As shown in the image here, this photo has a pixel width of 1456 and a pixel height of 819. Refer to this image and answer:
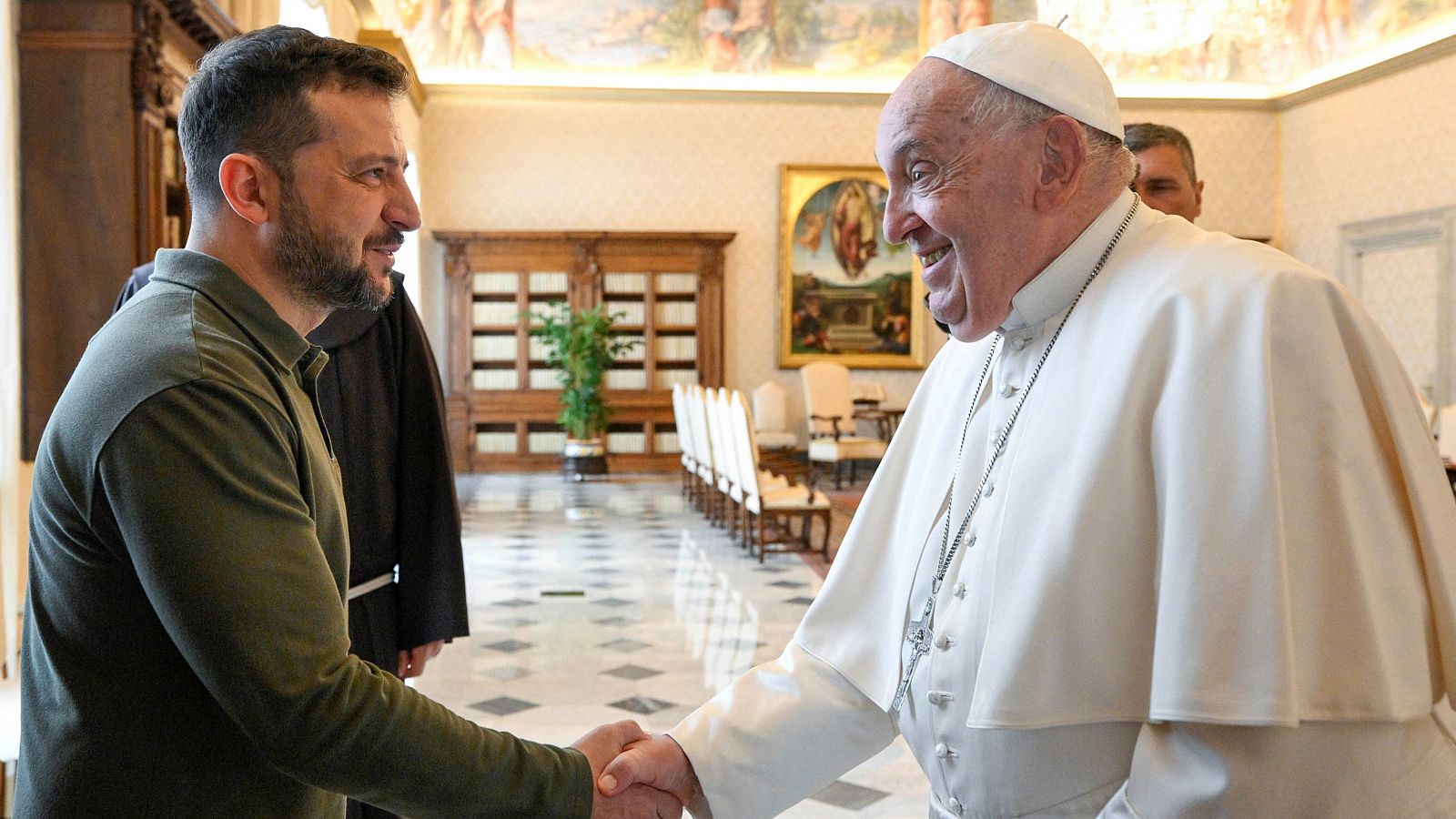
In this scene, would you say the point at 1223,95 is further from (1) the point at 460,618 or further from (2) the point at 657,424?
(1) the point at 460,618

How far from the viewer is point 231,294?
1433mm

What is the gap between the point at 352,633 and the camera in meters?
2.59

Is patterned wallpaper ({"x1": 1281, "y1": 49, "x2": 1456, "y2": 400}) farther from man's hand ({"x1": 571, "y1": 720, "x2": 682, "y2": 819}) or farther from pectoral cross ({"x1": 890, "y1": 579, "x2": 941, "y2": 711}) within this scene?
man's hand ({"x1": 571, "y1": 720, "x2": 682, "y2": 819})

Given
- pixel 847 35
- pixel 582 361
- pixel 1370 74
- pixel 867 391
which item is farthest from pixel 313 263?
pixel 1370 74

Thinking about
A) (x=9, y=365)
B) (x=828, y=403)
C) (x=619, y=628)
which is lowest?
(x=619, y=628)

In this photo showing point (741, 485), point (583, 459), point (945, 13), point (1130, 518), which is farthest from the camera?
point (945, 13)

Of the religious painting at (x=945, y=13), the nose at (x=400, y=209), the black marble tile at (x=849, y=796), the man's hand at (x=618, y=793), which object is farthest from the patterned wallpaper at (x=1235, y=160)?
the nose at (x=400, y=209)

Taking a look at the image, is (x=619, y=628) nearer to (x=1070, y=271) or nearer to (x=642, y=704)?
(x=642, y=704)

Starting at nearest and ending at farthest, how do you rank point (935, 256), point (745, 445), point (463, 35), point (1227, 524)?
point (1227, 524), point (935, 256), point (745, 445), point (463, 35)

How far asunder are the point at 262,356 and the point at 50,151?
4340 mm

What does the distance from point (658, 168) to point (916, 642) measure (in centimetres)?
1446

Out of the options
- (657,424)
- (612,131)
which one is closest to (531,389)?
(657,424)

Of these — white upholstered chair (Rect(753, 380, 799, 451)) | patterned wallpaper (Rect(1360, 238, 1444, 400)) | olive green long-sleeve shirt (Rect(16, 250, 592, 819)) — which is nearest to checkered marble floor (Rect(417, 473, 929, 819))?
olive green long-sleeve shirt (Rect(16, 250, 592, 819))

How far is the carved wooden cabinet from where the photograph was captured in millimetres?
4980
